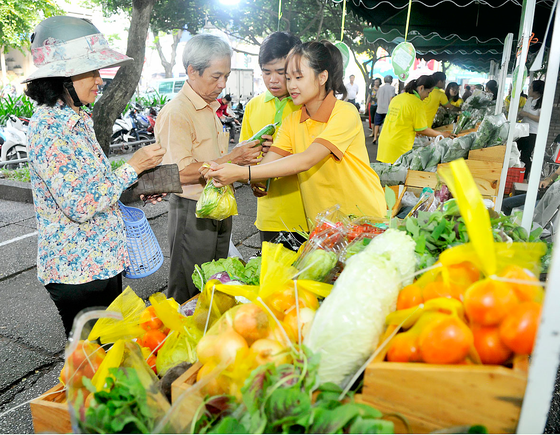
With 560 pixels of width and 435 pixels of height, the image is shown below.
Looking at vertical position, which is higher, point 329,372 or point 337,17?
point 337,17

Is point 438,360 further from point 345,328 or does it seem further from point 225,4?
point 225,4

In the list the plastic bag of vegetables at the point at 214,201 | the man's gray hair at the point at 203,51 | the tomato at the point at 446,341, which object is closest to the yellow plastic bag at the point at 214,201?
the plastic bag of vegetables at the point at 214,201

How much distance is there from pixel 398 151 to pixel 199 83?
13.6 ft

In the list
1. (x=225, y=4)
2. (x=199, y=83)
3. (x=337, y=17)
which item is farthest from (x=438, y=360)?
(x=337, y=17)

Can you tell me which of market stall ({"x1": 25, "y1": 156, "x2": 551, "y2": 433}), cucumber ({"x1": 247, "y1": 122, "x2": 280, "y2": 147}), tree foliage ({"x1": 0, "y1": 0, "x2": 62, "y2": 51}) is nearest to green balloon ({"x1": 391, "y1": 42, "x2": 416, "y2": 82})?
cucumber ({"x1": 247, "y1": 122, "x2": 280, "y2": 147})

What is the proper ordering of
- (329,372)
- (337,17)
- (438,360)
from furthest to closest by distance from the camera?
(337,17) → (329,372) → (438,360)

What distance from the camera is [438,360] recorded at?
0.96 meters

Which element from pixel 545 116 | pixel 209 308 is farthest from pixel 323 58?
pixel 209 308

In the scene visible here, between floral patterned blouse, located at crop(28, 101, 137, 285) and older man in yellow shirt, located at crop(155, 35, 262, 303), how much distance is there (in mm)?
615

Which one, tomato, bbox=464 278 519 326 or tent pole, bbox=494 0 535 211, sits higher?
tent pole, bbox=494 0 535 211

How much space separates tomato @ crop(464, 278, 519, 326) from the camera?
0.93m

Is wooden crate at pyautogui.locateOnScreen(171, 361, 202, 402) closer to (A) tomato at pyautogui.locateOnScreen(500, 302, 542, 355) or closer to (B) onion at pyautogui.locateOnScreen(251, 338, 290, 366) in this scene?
(B) onion at pyautogui.locateOnScreen(251, 338, 290, 366)

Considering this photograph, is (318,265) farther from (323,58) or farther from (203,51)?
(203,51)

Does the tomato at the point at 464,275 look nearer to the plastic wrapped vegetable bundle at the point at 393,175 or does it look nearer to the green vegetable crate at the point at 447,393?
the green vegetable crate at the point at 447,393
